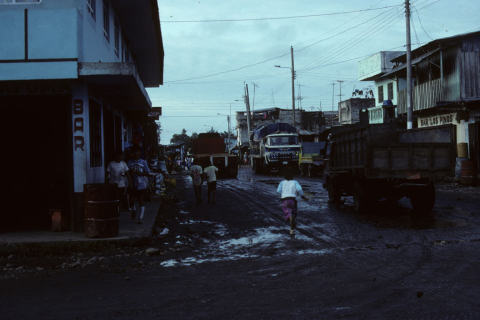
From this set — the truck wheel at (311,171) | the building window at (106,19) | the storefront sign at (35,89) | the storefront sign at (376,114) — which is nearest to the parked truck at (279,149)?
the truck wheel at (311,171)

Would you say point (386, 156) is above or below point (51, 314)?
above

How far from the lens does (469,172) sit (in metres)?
23.9

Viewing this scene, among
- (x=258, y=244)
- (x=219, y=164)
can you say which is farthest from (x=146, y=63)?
(x=258, y=244)

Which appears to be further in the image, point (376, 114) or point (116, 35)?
point (376, 114)

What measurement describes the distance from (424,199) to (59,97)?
9.40m

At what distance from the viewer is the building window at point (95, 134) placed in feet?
36.7

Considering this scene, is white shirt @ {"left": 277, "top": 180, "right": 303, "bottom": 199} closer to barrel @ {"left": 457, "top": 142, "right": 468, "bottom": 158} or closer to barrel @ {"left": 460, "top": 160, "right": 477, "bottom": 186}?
barrel @ {"left": 460, "top": 160, "right": 477, "bottom": 186}

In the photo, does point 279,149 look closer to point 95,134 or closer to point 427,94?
point 427,94

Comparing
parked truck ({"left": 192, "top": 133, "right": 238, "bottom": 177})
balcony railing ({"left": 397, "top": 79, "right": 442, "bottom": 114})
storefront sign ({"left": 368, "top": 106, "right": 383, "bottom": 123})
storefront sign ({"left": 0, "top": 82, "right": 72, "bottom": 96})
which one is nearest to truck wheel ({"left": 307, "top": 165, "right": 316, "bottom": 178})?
parked truck ({"left": 192, "top": 133, "right": 238, "bottom": 177})

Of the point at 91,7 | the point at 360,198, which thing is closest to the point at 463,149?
the point at 360,198

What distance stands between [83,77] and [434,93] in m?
23.1

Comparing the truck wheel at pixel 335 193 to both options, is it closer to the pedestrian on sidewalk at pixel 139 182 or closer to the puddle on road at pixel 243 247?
the puddle on road at pixel 243 247

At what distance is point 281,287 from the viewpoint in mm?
6180

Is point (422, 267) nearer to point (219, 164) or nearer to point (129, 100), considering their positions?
point (129, 100)
